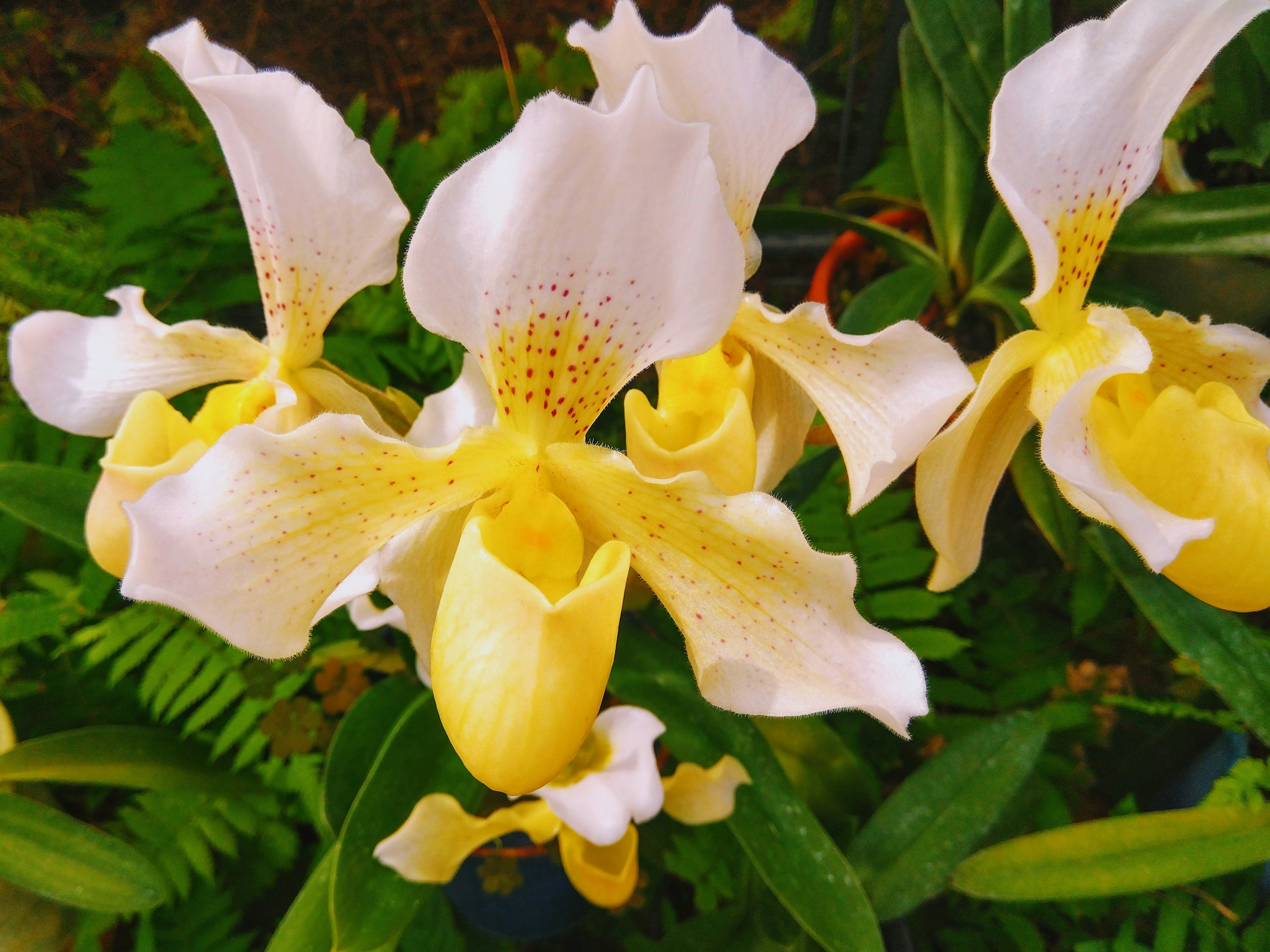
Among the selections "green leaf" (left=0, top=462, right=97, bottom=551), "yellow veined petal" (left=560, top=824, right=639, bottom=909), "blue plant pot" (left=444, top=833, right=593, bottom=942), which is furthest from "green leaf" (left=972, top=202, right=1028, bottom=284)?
"green leaf" (left=0, top=462, right=97, bottom=551)

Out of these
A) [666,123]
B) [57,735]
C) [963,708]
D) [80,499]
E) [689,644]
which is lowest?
[963,708]

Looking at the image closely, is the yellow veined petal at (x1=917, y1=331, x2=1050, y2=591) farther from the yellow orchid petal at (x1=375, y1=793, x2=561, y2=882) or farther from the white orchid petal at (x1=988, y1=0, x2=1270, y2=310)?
the yellow orchid petal at (x1=375, y1=793, x2=561, y2=882)

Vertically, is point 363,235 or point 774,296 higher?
point 363,235

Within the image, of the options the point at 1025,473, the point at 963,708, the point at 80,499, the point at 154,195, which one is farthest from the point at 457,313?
the point at 963,708

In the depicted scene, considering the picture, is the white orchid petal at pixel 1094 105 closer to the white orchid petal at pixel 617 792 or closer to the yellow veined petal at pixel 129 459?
the white orchid petal at pixel 617 792

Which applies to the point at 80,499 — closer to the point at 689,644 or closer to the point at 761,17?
the point at 689,644
